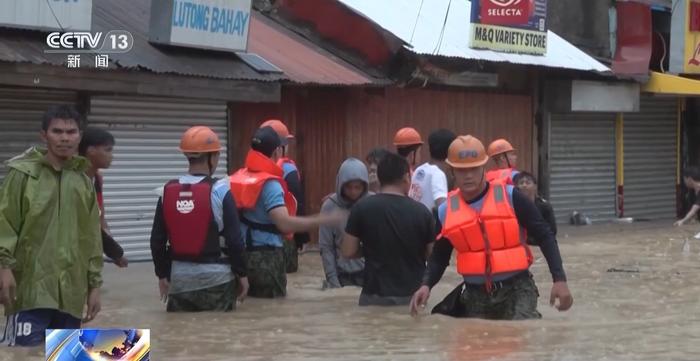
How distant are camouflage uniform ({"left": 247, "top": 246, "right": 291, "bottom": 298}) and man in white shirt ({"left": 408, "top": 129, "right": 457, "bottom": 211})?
181 centimetres

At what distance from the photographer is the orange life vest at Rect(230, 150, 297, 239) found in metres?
11.6

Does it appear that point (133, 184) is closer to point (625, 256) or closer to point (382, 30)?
point (382, 30)

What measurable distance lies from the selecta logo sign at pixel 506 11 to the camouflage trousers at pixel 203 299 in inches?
405

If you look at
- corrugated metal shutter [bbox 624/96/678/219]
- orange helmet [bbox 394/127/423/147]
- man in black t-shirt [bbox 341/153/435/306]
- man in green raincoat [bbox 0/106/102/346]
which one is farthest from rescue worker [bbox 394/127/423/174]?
corrugated metal shutter [bbox 624/96/678/219]

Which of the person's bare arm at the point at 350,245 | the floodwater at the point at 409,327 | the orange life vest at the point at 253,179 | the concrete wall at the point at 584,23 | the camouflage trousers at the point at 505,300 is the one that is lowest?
the floodwater at the point at 409,327

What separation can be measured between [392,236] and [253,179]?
5.68ft

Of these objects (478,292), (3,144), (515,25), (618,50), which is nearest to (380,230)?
(478,292)

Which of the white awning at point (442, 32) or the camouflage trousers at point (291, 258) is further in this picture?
the white awning at point (442, 32)

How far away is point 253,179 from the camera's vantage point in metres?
11.7

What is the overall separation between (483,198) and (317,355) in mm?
1686

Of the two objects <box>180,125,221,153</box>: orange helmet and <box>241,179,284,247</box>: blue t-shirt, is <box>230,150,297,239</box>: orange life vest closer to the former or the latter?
<box>241,179,284,247</box>: blue t-shirt

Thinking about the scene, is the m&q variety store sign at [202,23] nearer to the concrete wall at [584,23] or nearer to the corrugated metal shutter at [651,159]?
the concrete wall at [584,23]

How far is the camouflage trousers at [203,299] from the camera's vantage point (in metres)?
10.8
